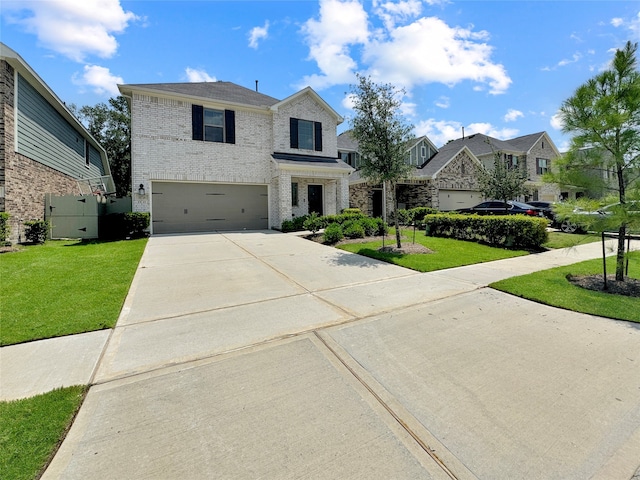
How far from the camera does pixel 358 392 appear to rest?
245 cm

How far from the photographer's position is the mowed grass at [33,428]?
5.64ft

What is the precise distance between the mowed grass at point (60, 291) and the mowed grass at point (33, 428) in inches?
58.9

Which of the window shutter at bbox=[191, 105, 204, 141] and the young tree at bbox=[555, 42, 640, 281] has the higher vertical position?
the window shutter at bbox=[191, 105, 204, 141]

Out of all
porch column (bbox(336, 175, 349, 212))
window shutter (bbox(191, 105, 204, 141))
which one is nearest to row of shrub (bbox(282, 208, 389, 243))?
porch column (bbox(336, 175, 349, 212))

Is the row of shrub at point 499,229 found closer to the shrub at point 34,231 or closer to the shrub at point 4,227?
the shrub at point 4,227

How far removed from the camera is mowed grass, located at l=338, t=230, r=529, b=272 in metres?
7.35

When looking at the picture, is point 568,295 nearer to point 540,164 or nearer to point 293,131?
point 293,131

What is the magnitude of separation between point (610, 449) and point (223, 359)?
2911mm

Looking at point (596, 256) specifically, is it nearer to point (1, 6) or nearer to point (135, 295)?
point (135, 295)

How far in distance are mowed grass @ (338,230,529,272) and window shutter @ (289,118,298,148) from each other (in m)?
8.41

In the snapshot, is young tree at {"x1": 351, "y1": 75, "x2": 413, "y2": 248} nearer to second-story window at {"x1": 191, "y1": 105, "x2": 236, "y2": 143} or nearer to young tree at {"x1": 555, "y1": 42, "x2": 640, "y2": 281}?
young tree at {"x1": 555, "y1": 42, "x2": 640, "y2": 281}

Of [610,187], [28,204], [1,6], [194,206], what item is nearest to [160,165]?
[194,206]

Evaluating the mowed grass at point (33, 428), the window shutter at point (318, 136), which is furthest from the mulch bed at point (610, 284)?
the window shutter at point (318, 136)

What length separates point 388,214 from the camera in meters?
20.5
